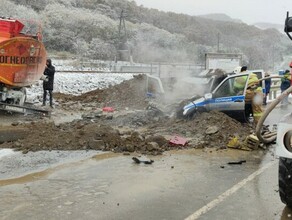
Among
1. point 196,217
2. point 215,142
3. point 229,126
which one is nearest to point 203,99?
point 229,126

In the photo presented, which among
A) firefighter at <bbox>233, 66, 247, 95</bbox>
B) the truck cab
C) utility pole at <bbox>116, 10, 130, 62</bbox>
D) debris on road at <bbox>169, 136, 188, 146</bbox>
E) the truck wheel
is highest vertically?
utility pole at <bbox>116, 10, 130, 62</bbox>

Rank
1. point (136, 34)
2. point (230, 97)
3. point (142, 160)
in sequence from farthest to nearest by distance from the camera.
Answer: point (136, 34)
point (230, 97)
point (142, 160)

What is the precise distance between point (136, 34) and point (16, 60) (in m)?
43.8

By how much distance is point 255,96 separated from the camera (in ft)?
36.2

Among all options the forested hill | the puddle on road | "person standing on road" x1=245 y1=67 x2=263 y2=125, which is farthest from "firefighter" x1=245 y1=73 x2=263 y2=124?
the forested hill

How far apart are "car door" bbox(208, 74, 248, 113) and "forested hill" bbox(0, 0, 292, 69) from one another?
18.4m

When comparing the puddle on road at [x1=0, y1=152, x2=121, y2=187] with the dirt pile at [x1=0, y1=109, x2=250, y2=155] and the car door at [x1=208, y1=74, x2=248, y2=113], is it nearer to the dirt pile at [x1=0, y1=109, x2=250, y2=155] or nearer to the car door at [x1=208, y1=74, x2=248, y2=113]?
the dirt pile at [x1=0, y1=109, x2=250, y2=155]

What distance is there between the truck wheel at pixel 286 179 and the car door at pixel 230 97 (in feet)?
20.3

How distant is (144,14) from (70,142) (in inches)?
2584

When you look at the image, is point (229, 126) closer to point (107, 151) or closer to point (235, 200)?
point (107, 151)

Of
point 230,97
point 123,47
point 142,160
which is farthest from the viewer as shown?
point 123,47

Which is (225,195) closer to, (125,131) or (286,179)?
(286,179)

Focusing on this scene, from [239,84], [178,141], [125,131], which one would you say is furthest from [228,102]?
[125,131]

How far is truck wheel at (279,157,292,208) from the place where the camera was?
197 inches
